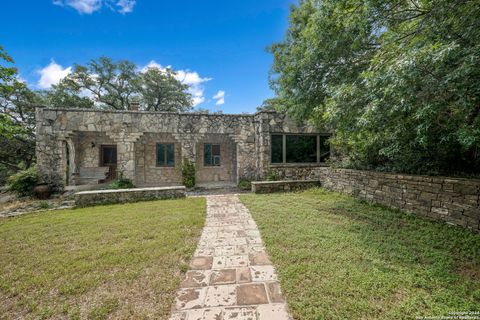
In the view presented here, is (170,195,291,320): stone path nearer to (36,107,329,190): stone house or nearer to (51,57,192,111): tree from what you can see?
(36,107,329,190): stone house

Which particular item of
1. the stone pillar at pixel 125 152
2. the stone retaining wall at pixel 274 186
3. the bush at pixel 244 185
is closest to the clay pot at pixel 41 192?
the stone pillar at pixel 125 152

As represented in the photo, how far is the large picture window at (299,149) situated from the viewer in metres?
9.65

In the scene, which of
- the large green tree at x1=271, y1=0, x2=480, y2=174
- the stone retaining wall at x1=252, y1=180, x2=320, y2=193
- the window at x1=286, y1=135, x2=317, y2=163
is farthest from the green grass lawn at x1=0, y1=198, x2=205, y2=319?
the window at x1=286, y1=135, x2=317, y2=163

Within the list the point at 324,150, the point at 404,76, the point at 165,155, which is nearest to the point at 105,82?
the point at 165,155

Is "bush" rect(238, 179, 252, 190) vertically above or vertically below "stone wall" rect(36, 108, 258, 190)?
below

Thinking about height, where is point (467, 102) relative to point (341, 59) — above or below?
below

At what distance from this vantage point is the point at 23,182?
7.95 m

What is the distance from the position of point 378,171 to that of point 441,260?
3455 millimetres

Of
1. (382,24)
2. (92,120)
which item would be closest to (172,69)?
(92,120)

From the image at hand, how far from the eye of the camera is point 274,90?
8.46 metres

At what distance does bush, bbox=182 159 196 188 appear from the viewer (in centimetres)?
944

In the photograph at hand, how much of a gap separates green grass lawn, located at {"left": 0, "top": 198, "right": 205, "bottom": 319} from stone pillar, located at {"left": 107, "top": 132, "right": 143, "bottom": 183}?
4.20 meters

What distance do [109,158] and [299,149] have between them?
11.2 metres

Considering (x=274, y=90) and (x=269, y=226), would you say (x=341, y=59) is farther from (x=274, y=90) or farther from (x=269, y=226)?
(x=269, y=226)
